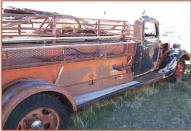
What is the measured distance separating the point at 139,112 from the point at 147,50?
1480 mm

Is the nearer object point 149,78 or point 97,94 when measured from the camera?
point 97,94

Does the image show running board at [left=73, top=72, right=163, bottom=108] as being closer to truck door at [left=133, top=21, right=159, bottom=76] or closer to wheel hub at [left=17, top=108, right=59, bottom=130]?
truck door at [left=133, top=21, right=159, bottom=76]

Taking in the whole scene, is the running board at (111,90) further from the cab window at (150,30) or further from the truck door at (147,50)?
the cab window at (150,30)

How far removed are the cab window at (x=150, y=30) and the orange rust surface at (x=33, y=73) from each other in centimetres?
261

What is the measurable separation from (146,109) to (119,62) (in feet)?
3.05

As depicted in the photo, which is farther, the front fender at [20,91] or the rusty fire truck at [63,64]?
the rusty fire truck at [63,64]

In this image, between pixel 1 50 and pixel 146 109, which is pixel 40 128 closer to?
pixel 1 50

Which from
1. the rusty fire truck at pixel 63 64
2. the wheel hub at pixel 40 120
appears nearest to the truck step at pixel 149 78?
the rusty fire truck at pixel 63 64

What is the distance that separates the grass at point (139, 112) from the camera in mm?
4621

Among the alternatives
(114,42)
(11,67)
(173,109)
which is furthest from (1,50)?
(173,109)

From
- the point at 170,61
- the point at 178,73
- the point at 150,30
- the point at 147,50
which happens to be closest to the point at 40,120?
the point at 147,50

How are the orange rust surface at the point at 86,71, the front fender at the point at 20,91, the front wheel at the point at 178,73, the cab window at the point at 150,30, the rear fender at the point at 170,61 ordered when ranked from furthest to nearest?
the front wheel at the point at 178,73, the rear fender at the point at 170,61, the cab window at the point at 150,30, the orange rust surface at the point at 86,71, the front fender at the point at 20,91

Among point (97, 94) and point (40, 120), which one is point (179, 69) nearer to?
point (97, 94)

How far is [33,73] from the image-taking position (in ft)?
12.6
